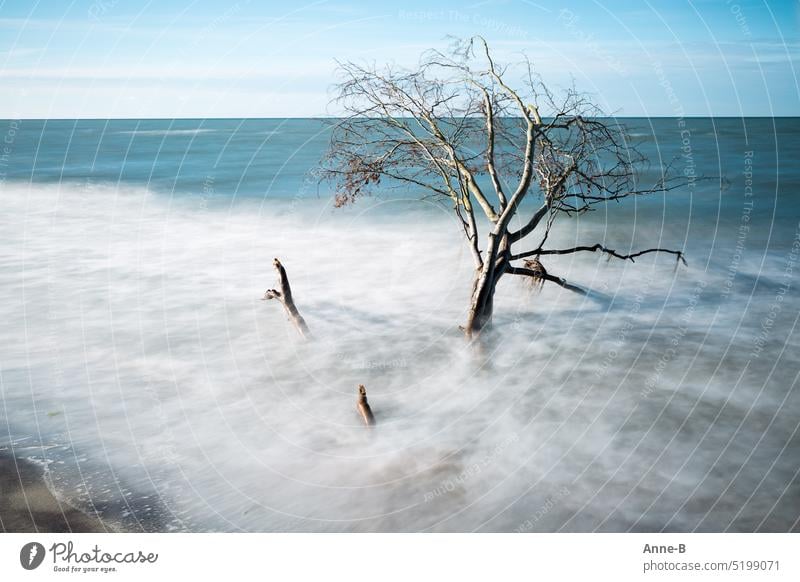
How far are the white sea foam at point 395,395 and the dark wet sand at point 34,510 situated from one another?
0.55 ft

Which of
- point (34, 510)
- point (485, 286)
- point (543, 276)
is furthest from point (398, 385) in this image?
point (34, 510)

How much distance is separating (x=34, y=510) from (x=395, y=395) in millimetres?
3400

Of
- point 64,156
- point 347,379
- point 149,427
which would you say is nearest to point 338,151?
point 347,379

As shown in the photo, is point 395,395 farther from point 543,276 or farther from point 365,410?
point 543,276

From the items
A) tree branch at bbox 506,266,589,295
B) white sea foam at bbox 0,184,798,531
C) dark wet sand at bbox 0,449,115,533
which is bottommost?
dark wet sand at bbox 0,449,115,533

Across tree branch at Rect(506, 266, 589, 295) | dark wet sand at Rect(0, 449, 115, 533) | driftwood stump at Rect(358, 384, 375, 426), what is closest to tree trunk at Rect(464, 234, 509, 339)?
tree branch at Rect(506, 266, 589, 295)

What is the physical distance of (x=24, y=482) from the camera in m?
5.64

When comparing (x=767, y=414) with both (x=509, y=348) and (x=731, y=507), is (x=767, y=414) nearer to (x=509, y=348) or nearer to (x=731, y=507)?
(x=731, y=507)

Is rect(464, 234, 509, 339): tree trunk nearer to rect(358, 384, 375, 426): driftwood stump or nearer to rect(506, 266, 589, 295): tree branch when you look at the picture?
rect(506, 266, 589, 295): tree branch

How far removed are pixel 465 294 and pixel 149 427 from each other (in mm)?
4973

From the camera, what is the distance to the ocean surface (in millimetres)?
5465

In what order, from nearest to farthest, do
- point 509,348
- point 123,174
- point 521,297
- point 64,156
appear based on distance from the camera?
point 509,348 < point 521,297 < point 123,174 < point 64,156

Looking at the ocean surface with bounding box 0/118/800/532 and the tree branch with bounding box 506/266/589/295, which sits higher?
the tree branch with bounding box 506/266/589/295

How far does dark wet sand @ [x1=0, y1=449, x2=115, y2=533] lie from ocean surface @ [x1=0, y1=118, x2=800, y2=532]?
124 millimetres
